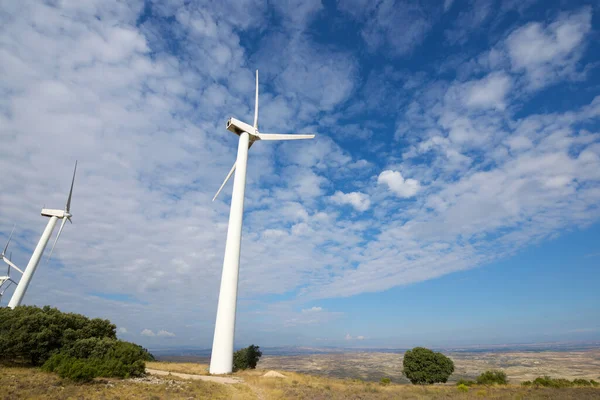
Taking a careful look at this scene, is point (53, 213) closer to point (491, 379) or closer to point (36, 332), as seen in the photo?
point (36, 332)

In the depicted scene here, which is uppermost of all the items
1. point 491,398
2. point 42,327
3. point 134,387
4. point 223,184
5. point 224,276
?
point 223,184

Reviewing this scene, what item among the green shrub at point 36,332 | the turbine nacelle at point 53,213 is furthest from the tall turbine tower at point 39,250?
the green shrub at point 36,332

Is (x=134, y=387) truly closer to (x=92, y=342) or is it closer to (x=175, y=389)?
(x=175, y=389)

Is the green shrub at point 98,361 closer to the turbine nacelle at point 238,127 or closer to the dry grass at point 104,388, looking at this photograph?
the dry grass at point 104,388

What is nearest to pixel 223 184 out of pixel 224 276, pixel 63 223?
Answer: pixel 224 276

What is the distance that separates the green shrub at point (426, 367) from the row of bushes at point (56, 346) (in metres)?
48.6

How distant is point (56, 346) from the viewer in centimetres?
3234

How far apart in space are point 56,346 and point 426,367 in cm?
5744

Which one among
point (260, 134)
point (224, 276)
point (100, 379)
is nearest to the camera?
point (100, 379)

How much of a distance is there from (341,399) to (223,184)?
34.7 meters

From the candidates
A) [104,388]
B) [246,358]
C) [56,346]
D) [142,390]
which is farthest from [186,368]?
[104,388]

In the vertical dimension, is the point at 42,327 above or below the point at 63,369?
above

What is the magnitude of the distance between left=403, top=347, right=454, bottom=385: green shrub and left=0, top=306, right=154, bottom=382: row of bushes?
48.6 metres

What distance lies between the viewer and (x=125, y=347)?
100 feet
